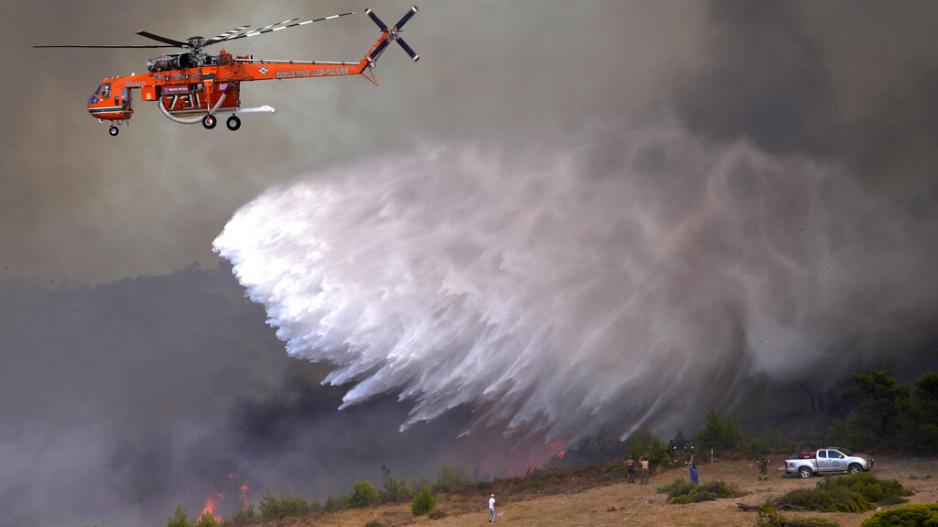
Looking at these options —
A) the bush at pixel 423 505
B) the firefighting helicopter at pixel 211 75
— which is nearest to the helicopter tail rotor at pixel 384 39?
the firefighting helicopter at pixel 211 75

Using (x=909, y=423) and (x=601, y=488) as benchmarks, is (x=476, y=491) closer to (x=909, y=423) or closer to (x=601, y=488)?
(x=601, y=488)

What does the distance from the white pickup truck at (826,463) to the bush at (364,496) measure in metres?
30.0

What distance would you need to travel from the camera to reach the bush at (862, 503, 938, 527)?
1463 inches

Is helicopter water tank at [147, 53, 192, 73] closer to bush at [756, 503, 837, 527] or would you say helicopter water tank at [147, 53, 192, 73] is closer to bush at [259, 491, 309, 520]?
bush at [259, 491, 309, 520]

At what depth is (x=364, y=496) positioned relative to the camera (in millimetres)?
73188

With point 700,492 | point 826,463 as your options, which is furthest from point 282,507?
point 826,463

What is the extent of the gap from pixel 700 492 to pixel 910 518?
19295 mm

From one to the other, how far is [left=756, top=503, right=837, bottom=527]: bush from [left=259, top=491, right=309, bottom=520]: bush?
122 ft

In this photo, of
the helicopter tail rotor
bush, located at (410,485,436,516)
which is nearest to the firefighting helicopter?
the helicopter tail rotor

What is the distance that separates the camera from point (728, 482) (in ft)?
201

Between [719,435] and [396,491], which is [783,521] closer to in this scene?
[719,435]

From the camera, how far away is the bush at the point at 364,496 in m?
73.0

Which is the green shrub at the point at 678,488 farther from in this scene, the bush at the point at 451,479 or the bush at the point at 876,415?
the bush at the point at 451,479

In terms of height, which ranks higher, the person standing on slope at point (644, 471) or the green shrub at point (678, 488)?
the person standing on slope at point (644, 471)
